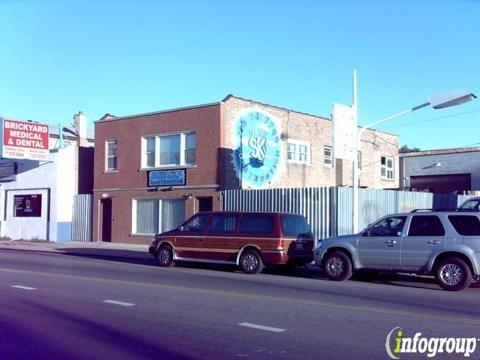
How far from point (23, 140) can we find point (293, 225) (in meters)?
18.4

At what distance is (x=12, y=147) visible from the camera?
2956 centimetres

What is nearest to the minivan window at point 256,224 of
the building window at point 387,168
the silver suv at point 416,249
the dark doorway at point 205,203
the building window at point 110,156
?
the silver suv at point 416,249

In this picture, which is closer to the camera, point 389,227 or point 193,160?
point 389,227

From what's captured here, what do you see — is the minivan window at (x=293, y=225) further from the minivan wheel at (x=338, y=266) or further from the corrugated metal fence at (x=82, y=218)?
the corrugated metal fence at (x=82, y=218)

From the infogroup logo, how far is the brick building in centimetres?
1727

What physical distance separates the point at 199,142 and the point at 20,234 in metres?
13.4

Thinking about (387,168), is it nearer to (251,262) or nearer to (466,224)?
(251,262)

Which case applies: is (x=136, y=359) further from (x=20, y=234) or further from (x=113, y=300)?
(x=20, y=234)

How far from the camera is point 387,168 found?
1422 inches

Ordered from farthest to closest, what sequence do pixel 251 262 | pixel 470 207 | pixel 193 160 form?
pixel 193 160 → pixel 470 207 → pixel 251 262

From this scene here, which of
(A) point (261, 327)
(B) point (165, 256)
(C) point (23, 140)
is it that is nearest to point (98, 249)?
(B) point (165, 256)

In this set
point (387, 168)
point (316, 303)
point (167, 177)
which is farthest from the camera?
point (387, 168)

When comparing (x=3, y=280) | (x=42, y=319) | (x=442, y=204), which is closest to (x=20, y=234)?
(x=3, y=280)

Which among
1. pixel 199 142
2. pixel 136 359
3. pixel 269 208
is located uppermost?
pixel 199 142
